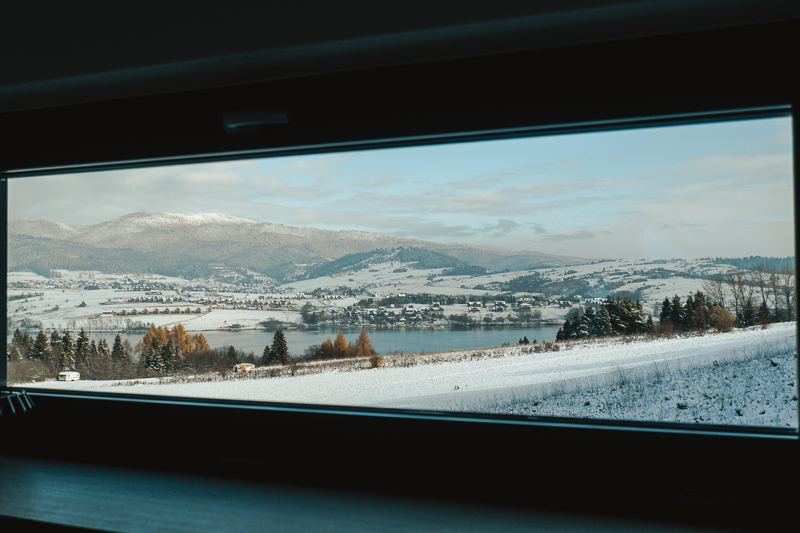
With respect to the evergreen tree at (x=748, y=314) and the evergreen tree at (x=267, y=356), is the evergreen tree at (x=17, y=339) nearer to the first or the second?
the evergreen tree at (x=267, y=356)

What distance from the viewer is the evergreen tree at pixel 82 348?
2.87m

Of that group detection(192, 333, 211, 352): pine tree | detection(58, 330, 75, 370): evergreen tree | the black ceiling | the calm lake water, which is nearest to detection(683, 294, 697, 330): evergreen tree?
the calm lake water

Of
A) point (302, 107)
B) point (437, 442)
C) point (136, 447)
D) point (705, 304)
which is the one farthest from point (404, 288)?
point (136, 447)

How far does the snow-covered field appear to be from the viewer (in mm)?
1957

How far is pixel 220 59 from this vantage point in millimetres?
2170

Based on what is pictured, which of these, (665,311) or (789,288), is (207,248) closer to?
(665,311)

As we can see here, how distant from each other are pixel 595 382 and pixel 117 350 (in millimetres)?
2362

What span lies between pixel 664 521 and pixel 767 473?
38cm

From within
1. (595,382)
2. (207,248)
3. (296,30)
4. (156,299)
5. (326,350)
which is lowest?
(595,382)

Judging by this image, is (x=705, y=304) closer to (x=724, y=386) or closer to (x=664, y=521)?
(x=724, y=386)

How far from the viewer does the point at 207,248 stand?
278cm

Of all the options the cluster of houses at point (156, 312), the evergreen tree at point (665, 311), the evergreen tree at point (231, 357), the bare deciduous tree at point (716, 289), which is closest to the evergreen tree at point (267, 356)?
the evergreen tree at point (231, 357)

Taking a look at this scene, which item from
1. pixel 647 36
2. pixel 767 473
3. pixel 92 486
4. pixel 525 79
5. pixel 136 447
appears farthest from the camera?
pixel 136 447

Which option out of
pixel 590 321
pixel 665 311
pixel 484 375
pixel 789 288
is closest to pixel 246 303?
pixel 484 375
